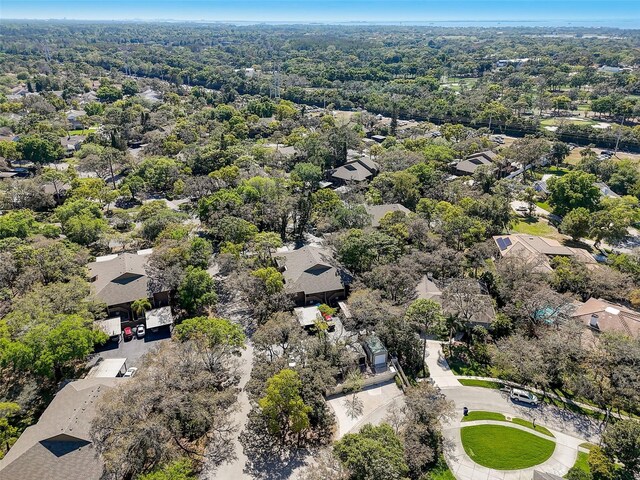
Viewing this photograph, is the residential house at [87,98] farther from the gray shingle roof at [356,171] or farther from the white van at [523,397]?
the white van at [523,397]

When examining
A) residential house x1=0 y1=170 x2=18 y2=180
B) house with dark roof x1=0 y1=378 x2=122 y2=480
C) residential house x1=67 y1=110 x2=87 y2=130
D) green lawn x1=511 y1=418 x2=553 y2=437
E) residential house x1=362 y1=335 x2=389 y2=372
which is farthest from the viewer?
residential house x1=67 y1=110 x2=87 y2=130

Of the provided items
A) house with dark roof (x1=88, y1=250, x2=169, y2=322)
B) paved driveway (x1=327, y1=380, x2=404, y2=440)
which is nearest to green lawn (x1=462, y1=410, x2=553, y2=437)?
paved driveway (x1=327, y1=380, x2=404, y2=440)

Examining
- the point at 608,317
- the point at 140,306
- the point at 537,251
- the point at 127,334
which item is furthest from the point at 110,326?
the point at 537,251

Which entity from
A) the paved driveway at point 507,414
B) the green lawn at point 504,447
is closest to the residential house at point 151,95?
the paved driveway at point 507,414

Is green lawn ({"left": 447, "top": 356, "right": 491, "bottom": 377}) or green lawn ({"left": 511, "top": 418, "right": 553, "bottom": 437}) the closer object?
green lawn ({"left": 511, "top": 418, "right": 553, "bottom": 437})

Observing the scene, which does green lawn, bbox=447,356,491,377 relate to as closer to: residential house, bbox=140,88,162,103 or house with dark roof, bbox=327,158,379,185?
house with dark roof, bbox=327,158,379,185

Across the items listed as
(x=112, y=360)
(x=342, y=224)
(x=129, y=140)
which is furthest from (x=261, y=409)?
(x=129, y=140)

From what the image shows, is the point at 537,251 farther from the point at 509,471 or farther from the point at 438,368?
the point at 509,471
